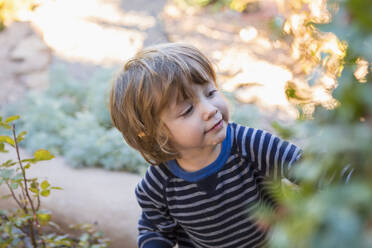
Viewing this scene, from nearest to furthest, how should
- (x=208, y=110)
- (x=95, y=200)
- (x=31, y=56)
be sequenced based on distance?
1. (x=208, y=110)
2. (x=95, y=200)
3. (x=31, y=56)

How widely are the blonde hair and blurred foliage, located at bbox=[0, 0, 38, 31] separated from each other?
4808mm

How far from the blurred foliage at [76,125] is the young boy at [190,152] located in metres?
1.18

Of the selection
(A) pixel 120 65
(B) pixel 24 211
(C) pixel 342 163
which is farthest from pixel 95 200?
(C) pixel 342 163

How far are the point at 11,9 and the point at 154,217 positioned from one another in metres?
5.18

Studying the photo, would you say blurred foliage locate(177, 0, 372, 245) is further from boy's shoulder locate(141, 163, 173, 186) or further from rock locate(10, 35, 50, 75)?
rock locate(10, 35, 50, 75)

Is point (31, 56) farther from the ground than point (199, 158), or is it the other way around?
point (31, 56)

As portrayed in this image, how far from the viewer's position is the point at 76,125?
3252mm

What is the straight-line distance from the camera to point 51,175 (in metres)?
2.75

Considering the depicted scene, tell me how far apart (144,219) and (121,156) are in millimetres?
1195

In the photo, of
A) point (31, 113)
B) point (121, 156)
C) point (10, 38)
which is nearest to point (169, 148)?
point (121, 156)

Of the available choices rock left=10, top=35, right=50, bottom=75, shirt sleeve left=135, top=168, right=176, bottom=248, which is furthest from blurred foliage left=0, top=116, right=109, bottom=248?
rock left=10, top=35, right=50, bottom=75

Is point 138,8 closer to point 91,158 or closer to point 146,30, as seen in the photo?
point 146,30

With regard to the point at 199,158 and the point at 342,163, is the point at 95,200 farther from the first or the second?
the point at 342,163

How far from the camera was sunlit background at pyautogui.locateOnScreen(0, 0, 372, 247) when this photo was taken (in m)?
0.89
